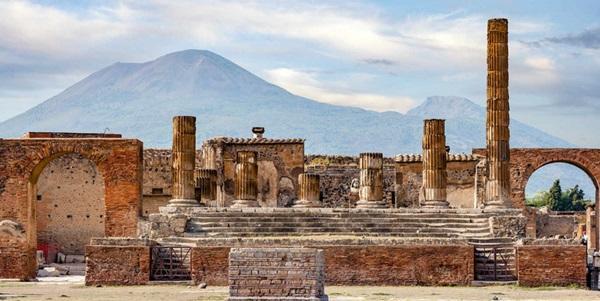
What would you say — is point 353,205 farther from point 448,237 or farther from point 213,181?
point 448,237

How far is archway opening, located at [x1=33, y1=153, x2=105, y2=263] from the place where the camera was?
49.2 meters

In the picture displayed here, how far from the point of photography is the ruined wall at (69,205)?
49.2m

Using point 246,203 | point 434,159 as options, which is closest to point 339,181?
point 434,159

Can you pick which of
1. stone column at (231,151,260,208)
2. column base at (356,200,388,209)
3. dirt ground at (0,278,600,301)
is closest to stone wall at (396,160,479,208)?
column base at (356,200,388,209)

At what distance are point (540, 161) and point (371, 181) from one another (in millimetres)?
12179

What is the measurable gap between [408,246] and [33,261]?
40.4 ft

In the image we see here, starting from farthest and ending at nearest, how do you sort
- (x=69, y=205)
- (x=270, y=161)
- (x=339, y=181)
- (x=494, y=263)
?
(x=339, y=181) < (x=270, y=161) < (x=69, y=205) < (x=494, y=263)

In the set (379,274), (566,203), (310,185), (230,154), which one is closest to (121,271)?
(379,274)

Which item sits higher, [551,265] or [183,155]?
[183,155]

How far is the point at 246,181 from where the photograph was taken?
41.4 meters

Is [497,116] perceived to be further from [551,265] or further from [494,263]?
[551,265]

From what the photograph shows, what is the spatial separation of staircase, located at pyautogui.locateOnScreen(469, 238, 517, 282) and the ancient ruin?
38mm

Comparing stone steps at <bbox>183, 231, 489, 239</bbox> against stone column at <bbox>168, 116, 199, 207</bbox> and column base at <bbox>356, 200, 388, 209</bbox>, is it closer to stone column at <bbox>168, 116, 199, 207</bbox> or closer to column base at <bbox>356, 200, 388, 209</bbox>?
stone column at <bbox>168, 116, 199, 207</bbox>

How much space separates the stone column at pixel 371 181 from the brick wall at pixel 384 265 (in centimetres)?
872
